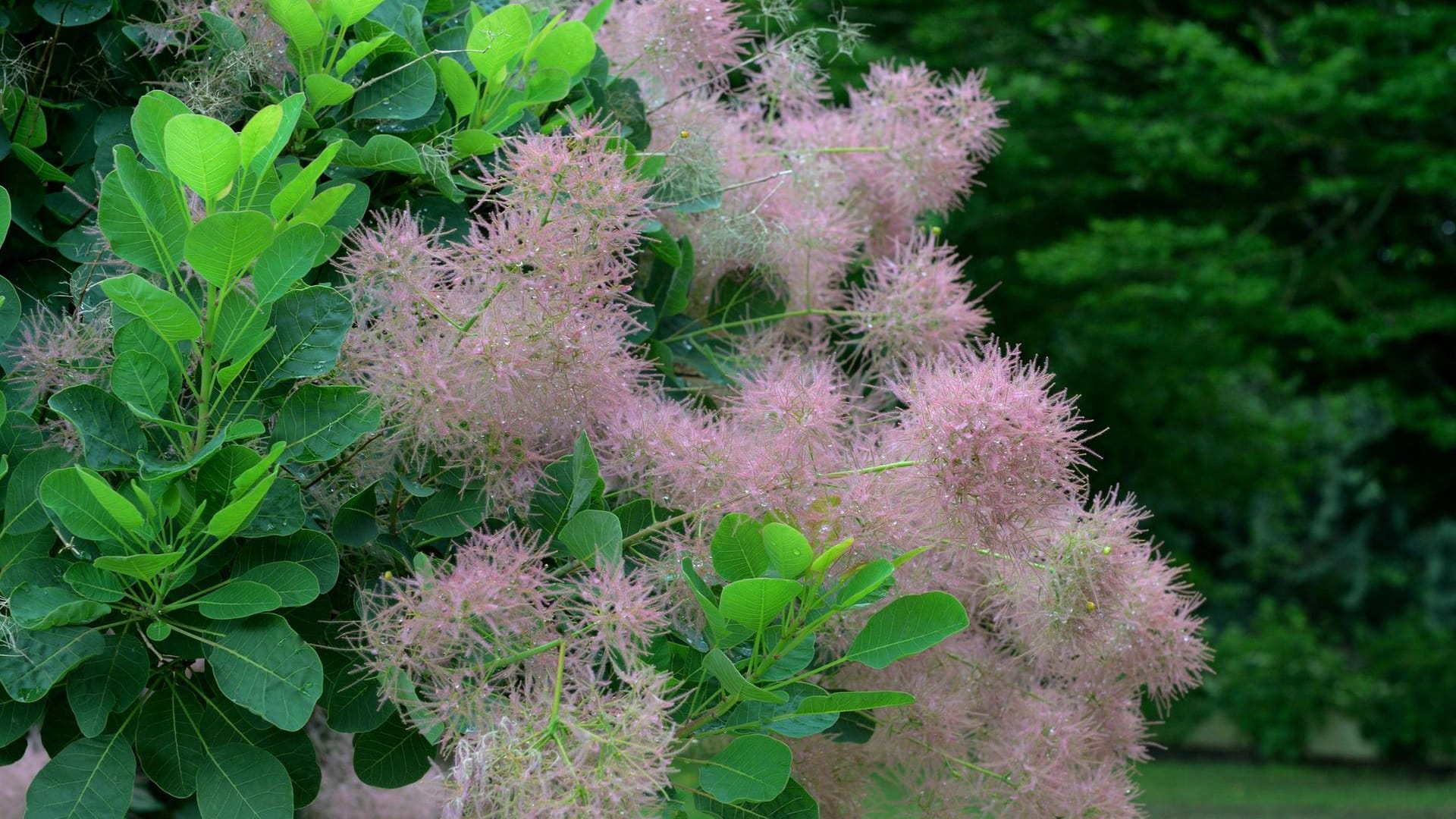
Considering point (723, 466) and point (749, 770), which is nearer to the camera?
point (749, 770)

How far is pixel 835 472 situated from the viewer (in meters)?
1.69

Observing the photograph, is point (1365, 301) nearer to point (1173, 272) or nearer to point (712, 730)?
point (1173, 272)

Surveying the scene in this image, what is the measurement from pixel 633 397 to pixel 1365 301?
31.5ft

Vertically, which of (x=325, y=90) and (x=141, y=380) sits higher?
(x=325, y=90)

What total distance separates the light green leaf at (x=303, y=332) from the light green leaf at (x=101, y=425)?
0.14 meters

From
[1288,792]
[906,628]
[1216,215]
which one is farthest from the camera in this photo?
[1288,792]

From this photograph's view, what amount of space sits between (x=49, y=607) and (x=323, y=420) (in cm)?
33

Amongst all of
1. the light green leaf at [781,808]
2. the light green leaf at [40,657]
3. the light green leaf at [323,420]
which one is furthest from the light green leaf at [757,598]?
the light green leaf at [40,657]

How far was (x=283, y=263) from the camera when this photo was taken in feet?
4.73

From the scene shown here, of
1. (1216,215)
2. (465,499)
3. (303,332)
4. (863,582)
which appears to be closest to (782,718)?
(863,582)

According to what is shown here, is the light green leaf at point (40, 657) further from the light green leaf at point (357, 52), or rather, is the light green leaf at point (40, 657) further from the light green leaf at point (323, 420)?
the light green leaf at point (357, 52)

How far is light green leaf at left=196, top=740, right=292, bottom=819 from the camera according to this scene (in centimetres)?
150

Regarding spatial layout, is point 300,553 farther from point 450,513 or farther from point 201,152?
point 201,152

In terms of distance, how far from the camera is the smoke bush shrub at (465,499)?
1.43 m
